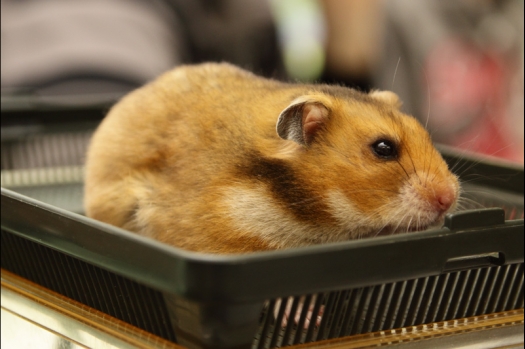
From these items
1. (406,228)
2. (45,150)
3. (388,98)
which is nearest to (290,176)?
(406,228)

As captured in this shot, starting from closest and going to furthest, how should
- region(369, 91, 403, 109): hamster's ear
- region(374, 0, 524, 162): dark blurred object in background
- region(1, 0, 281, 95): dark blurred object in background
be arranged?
region(369, 91, 403, 109): hamster's ear < region(1, 0, 281, 95): dark blurred object in background < region(374, 0, 524, 162): dark blurred object in background

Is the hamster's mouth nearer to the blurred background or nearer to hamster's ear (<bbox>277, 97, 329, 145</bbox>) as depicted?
hamster's ear (<bbox>277, 97, 329, 145</bbox>)

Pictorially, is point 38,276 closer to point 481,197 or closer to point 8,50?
point 481,197

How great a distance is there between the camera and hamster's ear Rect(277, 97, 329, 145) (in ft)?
4.76

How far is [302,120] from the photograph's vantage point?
1.48 metres

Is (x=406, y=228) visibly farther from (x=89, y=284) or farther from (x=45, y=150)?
(x=45, y=150)

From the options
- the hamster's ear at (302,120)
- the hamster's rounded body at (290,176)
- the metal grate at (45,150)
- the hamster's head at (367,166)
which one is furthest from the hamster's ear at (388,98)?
the metal grate at (45,150)

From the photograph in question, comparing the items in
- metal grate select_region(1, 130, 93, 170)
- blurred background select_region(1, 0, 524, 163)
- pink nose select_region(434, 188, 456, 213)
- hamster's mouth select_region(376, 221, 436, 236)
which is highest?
pink nose select_region(434, 188, 456, 213)

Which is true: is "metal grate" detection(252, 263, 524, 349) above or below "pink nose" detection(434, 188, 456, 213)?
below

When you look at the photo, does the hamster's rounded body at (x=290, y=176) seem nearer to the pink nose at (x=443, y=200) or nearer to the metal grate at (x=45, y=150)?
the pink nose at (x=443, y=200)

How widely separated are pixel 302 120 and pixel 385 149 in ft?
0.62

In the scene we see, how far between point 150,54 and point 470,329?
2.83 m

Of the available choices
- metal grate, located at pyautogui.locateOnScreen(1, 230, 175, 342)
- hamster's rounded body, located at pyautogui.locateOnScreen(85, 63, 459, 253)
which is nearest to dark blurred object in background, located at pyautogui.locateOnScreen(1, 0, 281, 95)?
metal grate, located at pyautogui.locateOnScreen(1, 230, 175, 342)

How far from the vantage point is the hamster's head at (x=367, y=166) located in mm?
1435
